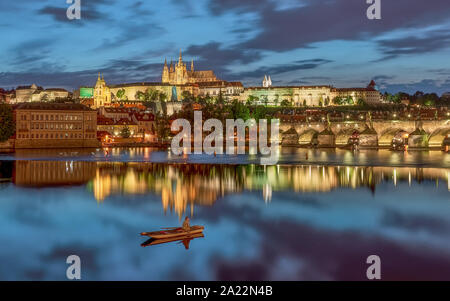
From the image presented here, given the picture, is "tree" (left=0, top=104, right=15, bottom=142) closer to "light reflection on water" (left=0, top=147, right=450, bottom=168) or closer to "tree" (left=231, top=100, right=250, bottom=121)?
"light reflection on water" (left=0, top=147, right=450, bottom=168)

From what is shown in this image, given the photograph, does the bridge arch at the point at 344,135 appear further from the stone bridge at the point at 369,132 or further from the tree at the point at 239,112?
the tree at the point at 239,112

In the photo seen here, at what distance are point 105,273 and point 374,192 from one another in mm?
15635

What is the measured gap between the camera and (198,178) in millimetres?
29844

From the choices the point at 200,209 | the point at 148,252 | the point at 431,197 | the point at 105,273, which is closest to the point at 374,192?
the point at 431,197

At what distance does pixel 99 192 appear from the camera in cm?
2417

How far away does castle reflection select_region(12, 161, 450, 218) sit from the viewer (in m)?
24.1

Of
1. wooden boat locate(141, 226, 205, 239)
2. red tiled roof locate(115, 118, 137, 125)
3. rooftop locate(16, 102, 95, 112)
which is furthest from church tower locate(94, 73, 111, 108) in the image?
wooden boat locate(141, 226, 205, 239)

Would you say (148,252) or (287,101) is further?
(287,101)

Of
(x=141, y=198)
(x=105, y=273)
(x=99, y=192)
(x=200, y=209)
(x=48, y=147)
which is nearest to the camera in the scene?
(x=105, y=273)

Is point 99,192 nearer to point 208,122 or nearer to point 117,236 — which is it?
point 117,236

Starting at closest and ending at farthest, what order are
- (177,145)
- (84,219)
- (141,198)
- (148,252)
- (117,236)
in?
(148,252) → (117,236) → (84,219) → (141,198) → (177,145)

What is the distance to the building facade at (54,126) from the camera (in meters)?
59.2

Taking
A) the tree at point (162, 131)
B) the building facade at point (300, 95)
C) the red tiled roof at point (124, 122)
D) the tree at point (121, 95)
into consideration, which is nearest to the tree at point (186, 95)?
the building facade at point (300, 95)

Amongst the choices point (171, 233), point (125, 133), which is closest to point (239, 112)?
point (125, 133)
